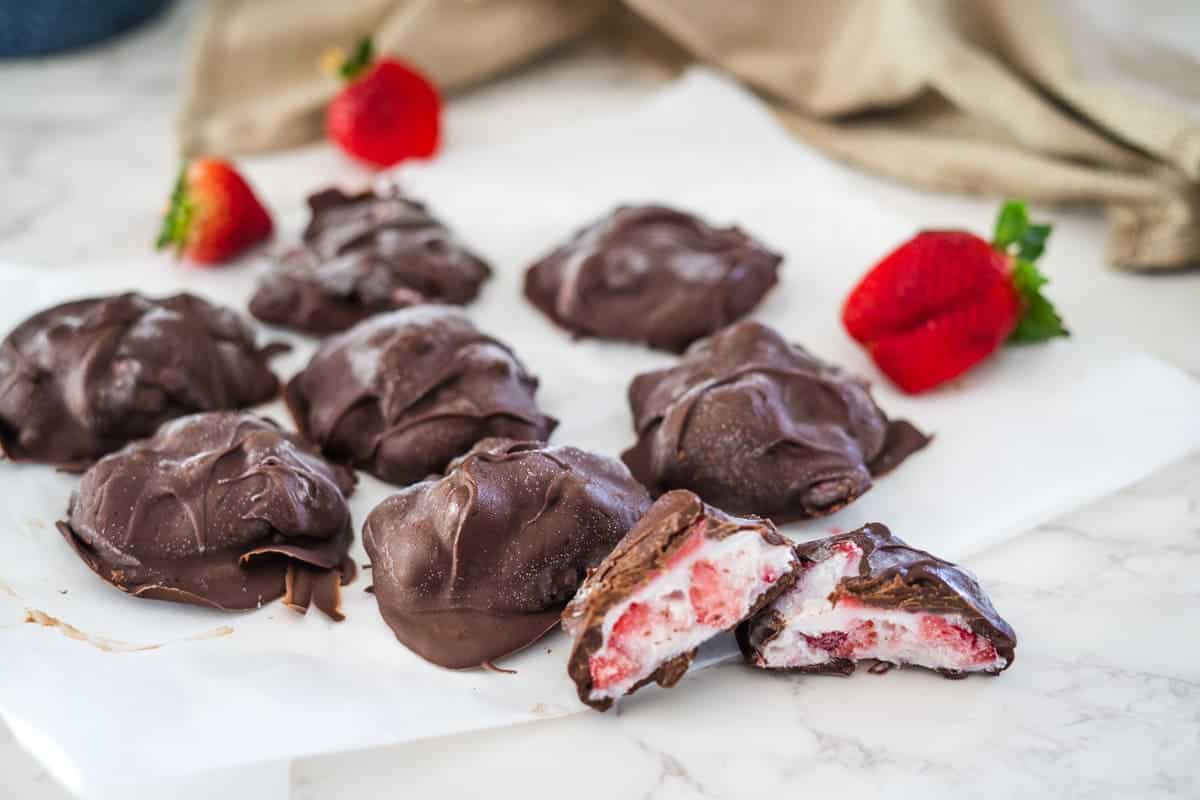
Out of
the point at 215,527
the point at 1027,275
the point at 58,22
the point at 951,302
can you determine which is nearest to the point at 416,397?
the point at 215,527

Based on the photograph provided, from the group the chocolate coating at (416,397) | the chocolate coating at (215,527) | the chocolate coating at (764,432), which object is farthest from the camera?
the chocolate coating at (416,397)

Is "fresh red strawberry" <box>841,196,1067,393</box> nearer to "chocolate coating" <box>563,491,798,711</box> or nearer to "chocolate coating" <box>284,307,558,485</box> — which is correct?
"chocolate coating" <box>284,307,558,485</box>

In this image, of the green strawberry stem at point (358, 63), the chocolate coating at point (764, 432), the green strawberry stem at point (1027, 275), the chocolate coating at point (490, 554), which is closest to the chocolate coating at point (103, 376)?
the chocolate coating at point (490, 554)

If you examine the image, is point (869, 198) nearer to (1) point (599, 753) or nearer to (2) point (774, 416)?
(2) point (774, 416)

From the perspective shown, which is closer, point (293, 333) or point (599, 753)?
point (599, 753)

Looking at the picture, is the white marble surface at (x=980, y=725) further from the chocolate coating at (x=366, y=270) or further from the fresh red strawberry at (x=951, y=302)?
the chocolate coating at (x=366, y=270)

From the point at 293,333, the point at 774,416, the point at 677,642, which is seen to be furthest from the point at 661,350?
the point at 677,642

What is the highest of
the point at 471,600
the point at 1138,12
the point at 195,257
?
the point at 1138,12
